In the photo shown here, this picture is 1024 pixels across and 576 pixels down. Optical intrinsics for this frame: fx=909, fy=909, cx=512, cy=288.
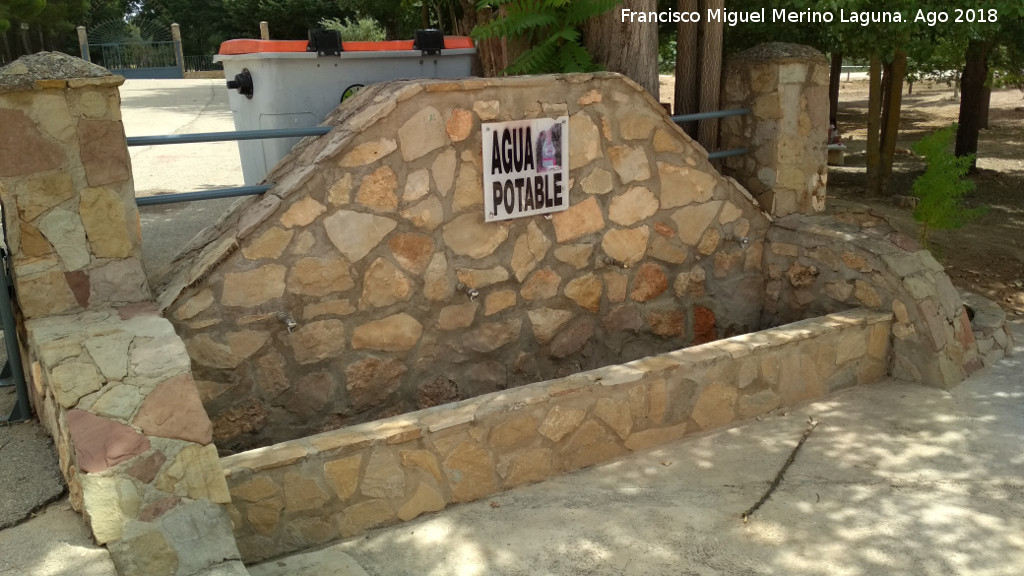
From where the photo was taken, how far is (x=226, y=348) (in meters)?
4.05

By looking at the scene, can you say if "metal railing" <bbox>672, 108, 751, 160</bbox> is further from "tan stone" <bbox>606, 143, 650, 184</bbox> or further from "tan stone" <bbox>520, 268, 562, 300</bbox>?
"tan stone" <bbox>520, 268, 562, 300</bbox>

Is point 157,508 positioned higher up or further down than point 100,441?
further down

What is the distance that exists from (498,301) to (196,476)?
2087 millimetres

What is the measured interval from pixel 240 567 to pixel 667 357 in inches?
92.5

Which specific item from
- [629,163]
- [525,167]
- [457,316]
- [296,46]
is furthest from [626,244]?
[296,46]

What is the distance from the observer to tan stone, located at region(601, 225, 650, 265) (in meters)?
5.04

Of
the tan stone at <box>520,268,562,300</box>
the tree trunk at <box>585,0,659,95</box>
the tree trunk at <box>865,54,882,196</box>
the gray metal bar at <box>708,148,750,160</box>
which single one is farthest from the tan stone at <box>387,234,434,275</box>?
the tree trunk at <box>865,54,882,196</box>

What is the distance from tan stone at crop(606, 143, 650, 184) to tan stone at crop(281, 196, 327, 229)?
165 cm

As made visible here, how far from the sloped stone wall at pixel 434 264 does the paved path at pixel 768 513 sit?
36.4 inches

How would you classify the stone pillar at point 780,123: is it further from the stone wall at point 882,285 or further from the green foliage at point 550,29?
the green foliage at point 550,29

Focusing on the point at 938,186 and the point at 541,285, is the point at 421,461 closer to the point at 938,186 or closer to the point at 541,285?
the point at 541,285

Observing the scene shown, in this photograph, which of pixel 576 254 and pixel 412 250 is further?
pixel 576 254

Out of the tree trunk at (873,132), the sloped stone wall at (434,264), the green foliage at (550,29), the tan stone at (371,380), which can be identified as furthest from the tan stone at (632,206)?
the tree trunk at (873,132)

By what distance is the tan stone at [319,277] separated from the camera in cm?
414
